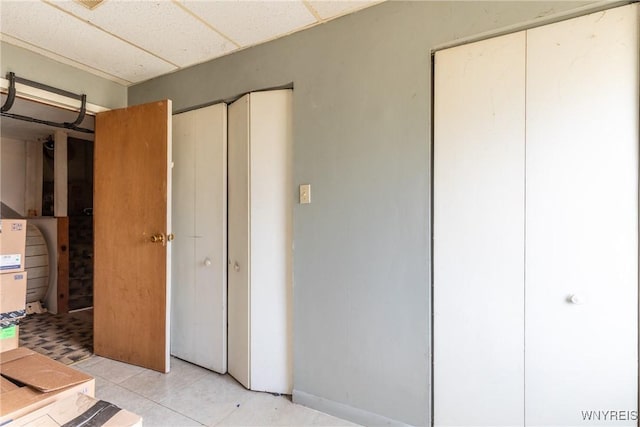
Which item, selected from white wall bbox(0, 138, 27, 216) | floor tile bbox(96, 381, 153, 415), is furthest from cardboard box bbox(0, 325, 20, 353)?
white wall bbox(0, 138, 27, 216)

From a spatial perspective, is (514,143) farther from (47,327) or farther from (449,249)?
(47,327)

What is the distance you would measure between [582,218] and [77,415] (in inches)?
81.5

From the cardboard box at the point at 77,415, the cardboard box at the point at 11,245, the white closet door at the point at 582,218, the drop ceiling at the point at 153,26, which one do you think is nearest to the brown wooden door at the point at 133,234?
the drop ceiling at the point at 153,26

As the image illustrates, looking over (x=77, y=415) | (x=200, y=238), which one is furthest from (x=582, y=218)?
(x=200, y=238)

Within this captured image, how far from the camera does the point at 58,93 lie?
7.61 feet

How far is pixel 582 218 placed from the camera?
4.37ft

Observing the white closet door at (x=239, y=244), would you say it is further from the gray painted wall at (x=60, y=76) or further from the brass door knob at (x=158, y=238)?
the gray painted wall at (x=60, y=76)

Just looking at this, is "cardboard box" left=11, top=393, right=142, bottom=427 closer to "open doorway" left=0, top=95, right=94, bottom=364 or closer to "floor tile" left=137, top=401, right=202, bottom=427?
"floor tile" left=137, top=401, right=202, bottom=427

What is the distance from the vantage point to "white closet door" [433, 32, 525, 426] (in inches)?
56.7

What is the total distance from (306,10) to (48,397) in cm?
211

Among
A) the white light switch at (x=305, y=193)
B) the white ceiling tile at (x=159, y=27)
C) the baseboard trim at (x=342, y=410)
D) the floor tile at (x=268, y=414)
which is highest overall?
the white ceiling tile at (x=159, y=27)

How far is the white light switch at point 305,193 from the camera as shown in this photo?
1.88 m

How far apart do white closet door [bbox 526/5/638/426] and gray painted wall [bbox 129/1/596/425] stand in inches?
11.2

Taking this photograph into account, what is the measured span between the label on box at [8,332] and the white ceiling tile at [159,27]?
6.00ft
